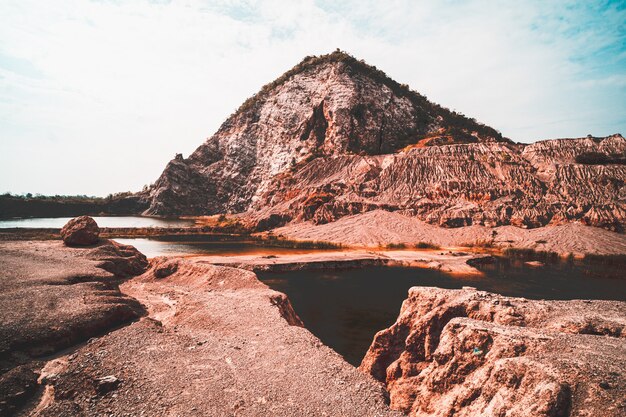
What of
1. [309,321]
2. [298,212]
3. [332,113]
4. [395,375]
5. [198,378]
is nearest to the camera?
A: [198,378]

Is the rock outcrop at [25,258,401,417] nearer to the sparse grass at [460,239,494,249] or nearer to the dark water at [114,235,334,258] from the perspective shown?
the dark water at [114,235,334,258]

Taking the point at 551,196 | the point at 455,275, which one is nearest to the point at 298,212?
the point at 455,275

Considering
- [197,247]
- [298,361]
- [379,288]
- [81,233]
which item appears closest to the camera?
[298,361]

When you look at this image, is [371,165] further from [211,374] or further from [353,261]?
[211,374]

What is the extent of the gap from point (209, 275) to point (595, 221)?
2614 inches

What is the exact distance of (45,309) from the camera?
55.4 ft

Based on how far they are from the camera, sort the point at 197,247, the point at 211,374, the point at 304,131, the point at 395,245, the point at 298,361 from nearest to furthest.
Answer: the point at 211,374, the point at 298,361, the point at 395,245, the point at 197,247, the point at 304,131

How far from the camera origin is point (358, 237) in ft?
210

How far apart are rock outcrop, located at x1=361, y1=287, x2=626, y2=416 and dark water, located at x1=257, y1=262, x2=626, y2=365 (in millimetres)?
5739

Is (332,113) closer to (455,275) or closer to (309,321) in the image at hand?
(455,275)

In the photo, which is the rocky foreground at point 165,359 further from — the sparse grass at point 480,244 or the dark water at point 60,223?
the dark water at point 60,223

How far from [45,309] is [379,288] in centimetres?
2690

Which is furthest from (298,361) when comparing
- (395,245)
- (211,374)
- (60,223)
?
(60,223)

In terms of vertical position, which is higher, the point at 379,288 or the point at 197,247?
the point at 197,247
